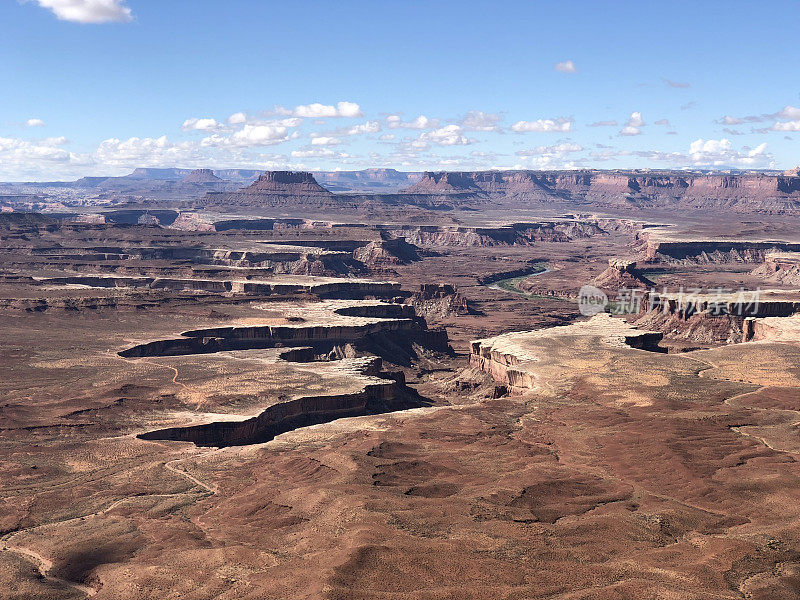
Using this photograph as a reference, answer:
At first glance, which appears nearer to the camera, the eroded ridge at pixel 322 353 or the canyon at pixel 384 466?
the canyon at pixel 384 466

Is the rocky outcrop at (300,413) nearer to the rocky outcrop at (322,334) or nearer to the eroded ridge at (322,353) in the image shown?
the eroded ridge at (322,353)

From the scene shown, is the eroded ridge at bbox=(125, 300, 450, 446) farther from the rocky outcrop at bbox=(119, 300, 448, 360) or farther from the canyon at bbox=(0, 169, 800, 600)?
the canyon at bbox=(0, 169, 800, 600)

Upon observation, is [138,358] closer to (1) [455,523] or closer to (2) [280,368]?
(2) [280,368]

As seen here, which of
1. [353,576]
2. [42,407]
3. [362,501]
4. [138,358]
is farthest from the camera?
[138,358]

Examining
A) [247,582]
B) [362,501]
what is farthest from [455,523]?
[247,582]

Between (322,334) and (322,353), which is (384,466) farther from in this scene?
(322,334)

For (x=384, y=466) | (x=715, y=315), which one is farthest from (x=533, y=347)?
(x=384, y=466)

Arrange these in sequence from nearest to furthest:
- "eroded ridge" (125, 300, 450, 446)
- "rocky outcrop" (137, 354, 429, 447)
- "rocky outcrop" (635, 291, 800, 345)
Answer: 1. "rocky outcrop" (137, 354, 429, 447)
2. "eroded ridge" (125, 300, 450, 446)
3. "rocky outcrop" (635, 291, 800, 345)

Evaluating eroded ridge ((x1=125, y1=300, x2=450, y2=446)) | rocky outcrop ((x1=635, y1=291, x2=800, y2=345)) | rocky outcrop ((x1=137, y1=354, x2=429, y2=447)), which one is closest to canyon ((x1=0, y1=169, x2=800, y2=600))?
rocky outcrop ((x1=137, y1=354, x2=429, y2=447))

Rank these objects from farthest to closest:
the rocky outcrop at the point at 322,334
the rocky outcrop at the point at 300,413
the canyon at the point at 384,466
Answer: the rocky outcrop at the point at 322,334, the rocky outcrop at the point at 300,413, the canyon at the point at 384,466

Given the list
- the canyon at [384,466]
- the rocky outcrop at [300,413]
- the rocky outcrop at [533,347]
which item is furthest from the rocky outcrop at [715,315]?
the rocky outcrop at [300,413]

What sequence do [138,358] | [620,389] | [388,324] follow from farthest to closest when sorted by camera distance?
1. [388,324]
2. [138,358]
3. [620,389]
